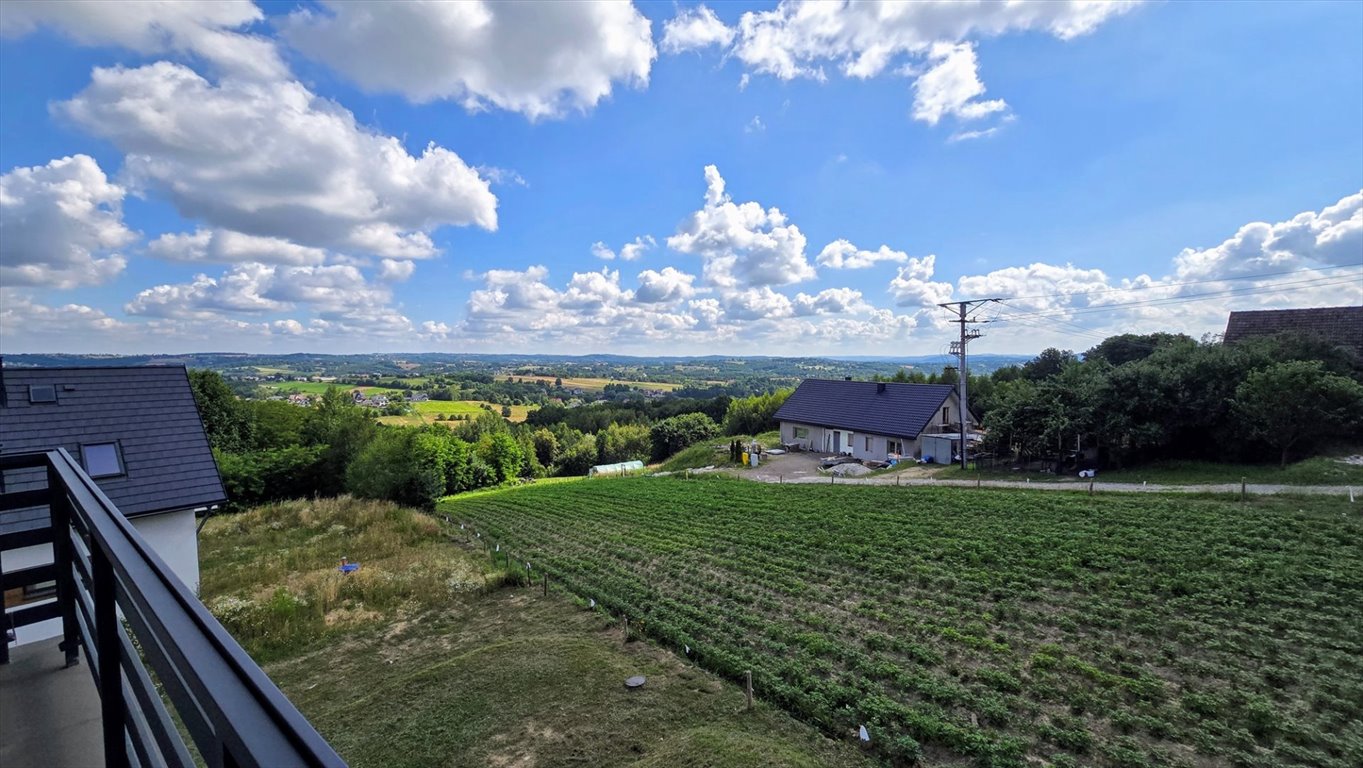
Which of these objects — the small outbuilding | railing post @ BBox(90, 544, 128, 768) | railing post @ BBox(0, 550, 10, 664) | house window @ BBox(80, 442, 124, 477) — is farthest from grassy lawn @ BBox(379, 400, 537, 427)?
railing post @ BBox(90, 544, 128, 768)

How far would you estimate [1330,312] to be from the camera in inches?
922

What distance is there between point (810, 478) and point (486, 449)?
28400mm

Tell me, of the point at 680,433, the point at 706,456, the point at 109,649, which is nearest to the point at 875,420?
the point at 706,456

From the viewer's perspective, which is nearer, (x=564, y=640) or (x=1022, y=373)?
(x=564, y=640)

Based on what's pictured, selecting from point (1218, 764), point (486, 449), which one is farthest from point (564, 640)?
point (486, 449)

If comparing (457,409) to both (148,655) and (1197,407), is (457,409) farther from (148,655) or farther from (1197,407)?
(148,655)

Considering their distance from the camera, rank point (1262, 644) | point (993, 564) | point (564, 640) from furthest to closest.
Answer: point (993, 564) → point (564, 640) → point (1262, 644)

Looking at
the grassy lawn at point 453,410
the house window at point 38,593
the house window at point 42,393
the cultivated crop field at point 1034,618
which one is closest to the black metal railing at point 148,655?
the house window at point 38,593

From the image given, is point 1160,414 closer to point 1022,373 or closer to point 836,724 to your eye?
point 836,724

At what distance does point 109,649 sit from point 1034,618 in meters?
11.6

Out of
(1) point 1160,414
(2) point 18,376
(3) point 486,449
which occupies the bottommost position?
(3) point 486,449

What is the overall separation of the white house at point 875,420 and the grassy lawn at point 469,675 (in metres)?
22.2

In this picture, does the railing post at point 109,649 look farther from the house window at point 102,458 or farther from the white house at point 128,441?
the house window at point 102,458

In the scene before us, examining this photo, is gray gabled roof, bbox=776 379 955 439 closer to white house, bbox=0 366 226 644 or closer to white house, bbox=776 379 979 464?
white house, bbox=776 379 979 464
